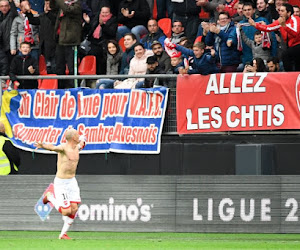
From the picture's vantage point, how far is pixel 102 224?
56.3ft

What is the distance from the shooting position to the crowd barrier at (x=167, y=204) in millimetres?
16453

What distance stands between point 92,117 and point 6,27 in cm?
398

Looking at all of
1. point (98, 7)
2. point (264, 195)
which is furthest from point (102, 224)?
point (98, 7)

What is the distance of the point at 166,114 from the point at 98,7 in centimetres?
421

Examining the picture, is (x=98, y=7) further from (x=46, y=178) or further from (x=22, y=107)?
(x=46, y=178)

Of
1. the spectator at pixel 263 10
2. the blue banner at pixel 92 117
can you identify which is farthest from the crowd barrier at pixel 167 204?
the spectator at pixel 263 10

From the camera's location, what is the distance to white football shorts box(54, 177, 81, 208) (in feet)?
51.6

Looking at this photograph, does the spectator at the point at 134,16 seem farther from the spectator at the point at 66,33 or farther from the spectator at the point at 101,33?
the spectator at the point at 66,33

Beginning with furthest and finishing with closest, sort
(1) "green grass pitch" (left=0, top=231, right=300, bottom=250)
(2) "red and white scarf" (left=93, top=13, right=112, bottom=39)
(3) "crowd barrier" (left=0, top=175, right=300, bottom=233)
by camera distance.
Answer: (2) "red and white scarf" (left=93, top=13, right=112, bottom=39)
(3) "crowd barrier" (left=0, top=175, right=300, bottom=233)
(1) "green grass pitch" (left=0, top=231, right=300, bottom=250)

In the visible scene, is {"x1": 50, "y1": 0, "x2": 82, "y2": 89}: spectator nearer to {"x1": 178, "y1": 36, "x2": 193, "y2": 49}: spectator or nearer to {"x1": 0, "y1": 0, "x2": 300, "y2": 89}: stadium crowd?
{"x1": 0, "y1": 0, "x2": 300, "y2": 89}: stadium crowd

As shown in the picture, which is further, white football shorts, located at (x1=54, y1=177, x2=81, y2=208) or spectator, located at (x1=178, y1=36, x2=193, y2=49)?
spectator, located at (x1=178, y1=36, x2=193, y2=49)

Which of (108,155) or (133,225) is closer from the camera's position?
(133,225)

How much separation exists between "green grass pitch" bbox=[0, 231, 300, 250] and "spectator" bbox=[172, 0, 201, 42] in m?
5.35

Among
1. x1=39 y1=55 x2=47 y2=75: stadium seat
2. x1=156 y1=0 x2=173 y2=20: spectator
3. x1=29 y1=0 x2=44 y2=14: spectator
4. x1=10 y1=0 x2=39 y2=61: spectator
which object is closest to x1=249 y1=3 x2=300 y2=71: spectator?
x1=156 y1=0 x2=173 y2=20: spectator
